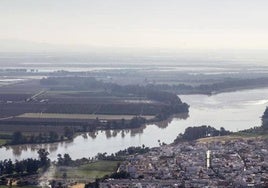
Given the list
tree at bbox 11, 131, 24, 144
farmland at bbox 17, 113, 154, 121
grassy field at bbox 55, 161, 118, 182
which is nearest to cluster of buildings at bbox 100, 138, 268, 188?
grassy field at bbox 55, 161, 118, 182

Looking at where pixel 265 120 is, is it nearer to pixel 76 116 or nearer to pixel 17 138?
pixel 76 116

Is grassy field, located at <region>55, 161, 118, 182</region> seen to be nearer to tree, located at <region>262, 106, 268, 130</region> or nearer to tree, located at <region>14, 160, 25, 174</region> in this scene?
tree, located at <region>14, 160, 25, 174</region>

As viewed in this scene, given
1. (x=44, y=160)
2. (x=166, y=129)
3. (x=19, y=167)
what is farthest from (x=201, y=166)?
(x=166, y=129)

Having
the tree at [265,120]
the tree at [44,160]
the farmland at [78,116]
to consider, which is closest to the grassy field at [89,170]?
the tree at [44,160]

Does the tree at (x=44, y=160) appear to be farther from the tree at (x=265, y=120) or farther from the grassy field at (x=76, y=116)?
the tree at (x=265, y=120)

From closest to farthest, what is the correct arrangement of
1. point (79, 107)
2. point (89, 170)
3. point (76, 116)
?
point (89, 170)
point (76, 116)
point (79, 107)

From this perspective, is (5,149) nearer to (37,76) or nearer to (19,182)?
(19,182)

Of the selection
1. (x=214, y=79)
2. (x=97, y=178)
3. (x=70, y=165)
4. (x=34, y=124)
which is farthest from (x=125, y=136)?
(x=214, y=79)
